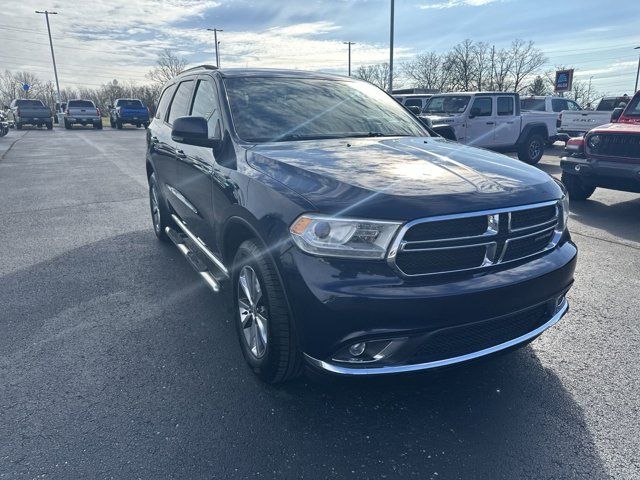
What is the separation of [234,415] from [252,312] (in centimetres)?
58

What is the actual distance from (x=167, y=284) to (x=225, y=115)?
1.85 metres

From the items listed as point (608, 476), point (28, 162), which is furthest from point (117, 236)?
point (28, 162)

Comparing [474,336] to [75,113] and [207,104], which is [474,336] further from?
[75,113]

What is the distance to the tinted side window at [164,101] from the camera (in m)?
5.14

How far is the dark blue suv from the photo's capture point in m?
2.14

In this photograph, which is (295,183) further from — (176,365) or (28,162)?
(28,162)

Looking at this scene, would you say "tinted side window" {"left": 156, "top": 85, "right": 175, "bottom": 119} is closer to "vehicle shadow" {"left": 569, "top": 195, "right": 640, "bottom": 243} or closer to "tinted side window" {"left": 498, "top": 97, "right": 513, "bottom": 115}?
"vehicle shadow" {"left": 569, "top": 195, "right": 640, "bottom": 243}

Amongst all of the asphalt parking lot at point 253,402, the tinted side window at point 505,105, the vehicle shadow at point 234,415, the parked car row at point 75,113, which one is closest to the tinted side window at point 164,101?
the asphalt parking lot at point 253,402

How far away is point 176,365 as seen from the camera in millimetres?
3047

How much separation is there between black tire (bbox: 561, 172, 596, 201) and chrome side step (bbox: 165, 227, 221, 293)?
628cm

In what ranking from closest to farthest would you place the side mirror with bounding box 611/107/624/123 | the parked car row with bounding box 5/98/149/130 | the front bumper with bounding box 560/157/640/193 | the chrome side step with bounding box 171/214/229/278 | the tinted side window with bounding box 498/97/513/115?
the chrome side step with bounding box 171/214/229/278
the front bumper with bounding box 560/157/640/193
the side mirror with bounding box 611/107/624/123
the tinted side window with bounding box 498/97/513/115
the parked car row with bounding box 5/98/149/130

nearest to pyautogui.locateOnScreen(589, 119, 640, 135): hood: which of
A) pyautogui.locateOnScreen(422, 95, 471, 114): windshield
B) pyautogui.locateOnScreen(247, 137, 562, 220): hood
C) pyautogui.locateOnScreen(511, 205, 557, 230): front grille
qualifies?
pyautogui.locateOnScreen(247, 137, 562, 220): hood

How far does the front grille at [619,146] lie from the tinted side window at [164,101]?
20.4 feet

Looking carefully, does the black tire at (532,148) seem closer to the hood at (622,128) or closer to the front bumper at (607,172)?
the hood at (622,128)
